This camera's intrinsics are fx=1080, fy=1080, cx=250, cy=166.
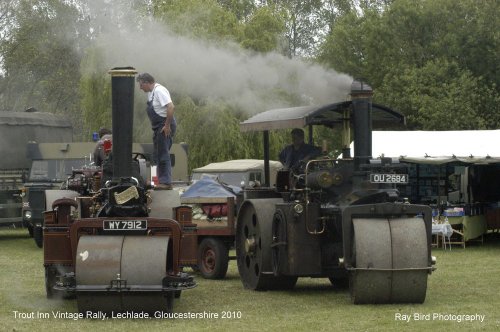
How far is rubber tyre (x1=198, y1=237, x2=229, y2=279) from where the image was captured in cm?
1452

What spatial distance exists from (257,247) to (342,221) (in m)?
1.95

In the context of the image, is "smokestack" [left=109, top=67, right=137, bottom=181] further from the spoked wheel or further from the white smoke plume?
the white smoke plume

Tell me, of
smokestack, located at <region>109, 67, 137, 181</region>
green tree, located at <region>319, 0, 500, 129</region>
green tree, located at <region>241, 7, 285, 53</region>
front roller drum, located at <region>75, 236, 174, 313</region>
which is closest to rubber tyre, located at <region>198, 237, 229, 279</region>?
front roller drum, located at <region>75, 236, 174, 313</region>

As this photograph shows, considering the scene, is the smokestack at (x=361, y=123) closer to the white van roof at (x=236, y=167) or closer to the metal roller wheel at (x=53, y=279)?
the metal roller wheel at (x=53, y=279)

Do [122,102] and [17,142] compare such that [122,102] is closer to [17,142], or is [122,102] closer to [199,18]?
[17,142]

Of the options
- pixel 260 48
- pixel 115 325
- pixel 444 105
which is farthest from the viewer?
pixel 444 105

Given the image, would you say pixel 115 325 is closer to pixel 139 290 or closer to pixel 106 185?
pixel 139 290

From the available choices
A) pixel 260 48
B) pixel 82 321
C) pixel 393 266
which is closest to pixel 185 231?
pixel 82 321

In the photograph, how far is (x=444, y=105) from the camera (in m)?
35.2

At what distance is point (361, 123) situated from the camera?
11.8m

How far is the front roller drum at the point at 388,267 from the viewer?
35.6 feet

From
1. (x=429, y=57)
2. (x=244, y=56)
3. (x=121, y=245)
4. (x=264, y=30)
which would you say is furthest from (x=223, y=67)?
(x=429, y=57)

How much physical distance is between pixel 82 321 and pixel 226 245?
5.05 meters

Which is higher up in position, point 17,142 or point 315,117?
point 17,142
